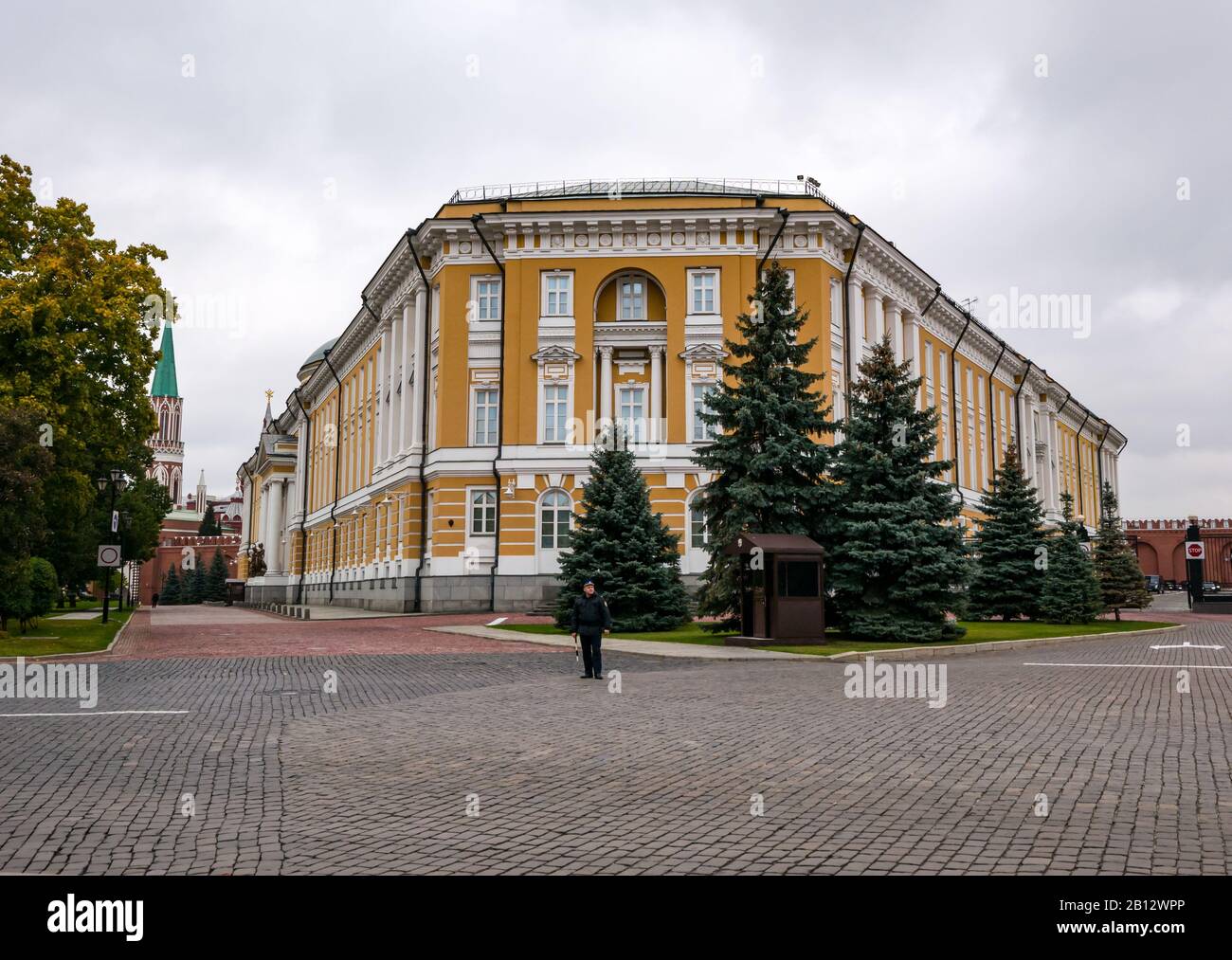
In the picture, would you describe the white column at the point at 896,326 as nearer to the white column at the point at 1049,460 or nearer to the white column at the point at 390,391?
the white column at the point at 390,391

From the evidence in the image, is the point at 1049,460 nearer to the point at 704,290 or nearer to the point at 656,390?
the point at 704,290

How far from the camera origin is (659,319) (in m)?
42.4

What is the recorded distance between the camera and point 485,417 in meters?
42.3

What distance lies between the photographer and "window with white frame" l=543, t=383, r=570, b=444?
41.7 metres

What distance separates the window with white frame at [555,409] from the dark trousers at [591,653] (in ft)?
79.6

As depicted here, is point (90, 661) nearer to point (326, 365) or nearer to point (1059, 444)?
point (326, 365)

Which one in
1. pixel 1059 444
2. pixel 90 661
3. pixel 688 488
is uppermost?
pixel 1059 444

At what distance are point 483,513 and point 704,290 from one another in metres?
12.6

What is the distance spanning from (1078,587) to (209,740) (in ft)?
102

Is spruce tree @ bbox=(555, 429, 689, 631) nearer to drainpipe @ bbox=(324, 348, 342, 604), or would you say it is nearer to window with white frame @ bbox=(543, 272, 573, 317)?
window with white frame @ bbox=(543, 272, 573, 317)

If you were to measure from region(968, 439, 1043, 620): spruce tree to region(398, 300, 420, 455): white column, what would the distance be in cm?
2402

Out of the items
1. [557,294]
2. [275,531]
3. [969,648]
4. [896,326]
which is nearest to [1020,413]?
[896,326]

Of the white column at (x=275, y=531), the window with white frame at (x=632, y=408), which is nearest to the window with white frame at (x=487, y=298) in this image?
the window with white frame at (x=632, y=408)
